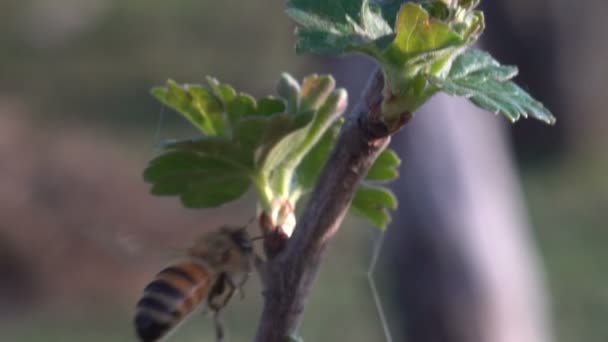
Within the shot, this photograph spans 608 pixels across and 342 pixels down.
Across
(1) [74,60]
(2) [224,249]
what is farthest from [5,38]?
(2) [224,249]

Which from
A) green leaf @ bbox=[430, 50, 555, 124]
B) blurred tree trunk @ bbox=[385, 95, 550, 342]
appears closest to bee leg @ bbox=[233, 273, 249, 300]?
green leaf @ bbox=[430, 50, 555, 124]

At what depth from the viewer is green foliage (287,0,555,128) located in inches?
24.7

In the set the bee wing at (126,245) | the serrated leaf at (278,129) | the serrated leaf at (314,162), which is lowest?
the serrated leaf at (278,129)

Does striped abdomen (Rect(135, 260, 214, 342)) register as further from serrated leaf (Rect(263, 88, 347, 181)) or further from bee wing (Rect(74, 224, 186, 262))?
serrated leaf (Rect(263, 88, 347, 181))

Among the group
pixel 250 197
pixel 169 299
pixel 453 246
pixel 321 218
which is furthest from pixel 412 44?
pixel 250 197

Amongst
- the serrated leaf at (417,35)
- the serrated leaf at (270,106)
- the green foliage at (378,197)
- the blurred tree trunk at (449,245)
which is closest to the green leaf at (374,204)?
the green foliage at (378,197)

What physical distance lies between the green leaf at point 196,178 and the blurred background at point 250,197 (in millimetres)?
198

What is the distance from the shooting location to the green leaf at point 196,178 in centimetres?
81

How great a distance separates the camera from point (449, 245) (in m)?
2.95

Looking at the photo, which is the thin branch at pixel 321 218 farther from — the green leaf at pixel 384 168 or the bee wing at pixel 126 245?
the bee wing at pixel 126 245

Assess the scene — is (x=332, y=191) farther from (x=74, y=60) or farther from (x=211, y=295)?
(x=74, y=60)

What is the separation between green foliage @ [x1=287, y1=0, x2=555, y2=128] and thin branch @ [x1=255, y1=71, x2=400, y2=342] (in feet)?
0.05

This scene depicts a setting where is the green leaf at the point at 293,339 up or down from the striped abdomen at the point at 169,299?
down

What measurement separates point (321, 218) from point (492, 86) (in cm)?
14
